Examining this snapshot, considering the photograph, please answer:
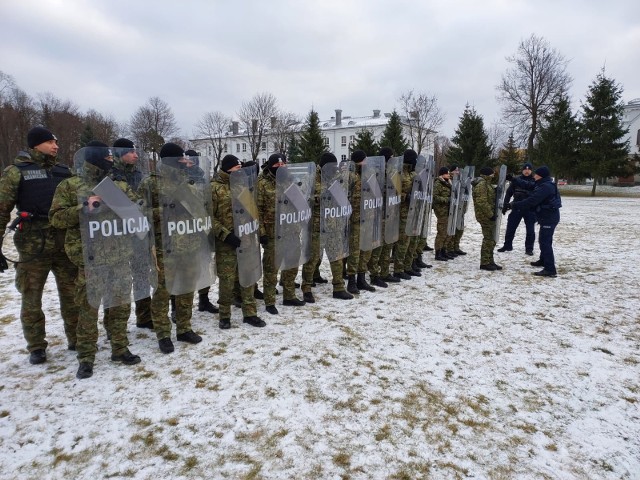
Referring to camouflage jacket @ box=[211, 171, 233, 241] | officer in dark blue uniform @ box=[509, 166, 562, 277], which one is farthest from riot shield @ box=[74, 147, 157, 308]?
officer in dark blue uniform @ box=[509, 166, 562, 277]

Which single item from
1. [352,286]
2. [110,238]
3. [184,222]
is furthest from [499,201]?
[110,238]

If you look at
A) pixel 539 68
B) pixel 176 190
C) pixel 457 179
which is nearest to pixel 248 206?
pixel 176 190

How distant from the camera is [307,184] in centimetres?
512

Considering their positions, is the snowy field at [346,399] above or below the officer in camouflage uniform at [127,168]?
below

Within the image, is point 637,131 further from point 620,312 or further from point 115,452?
point 115,452

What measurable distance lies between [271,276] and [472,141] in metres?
30.9

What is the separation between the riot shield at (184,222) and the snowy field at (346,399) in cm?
77

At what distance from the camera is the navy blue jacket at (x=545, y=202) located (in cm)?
700

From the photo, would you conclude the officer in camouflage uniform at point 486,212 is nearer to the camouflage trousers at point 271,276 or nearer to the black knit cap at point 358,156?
the black knit cap at point 358,156

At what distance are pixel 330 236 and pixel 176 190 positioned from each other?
89.7 inches

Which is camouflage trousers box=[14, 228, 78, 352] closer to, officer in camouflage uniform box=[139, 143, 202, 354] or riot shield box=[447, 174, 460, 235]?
officer in camouflage uniform box=[139, 143, 202, 354]

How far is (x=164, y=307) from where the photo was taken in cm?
397

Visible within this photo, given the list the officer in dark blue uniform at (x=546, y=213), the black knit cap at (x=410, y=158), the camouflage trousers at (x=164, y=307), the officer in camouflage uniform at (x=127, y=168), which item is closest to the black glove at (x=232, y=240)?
the camouflage trousers at (x=164, y=307)

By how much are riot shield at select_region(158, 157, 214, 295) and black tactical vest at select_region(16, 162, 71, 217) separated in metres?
0.95
